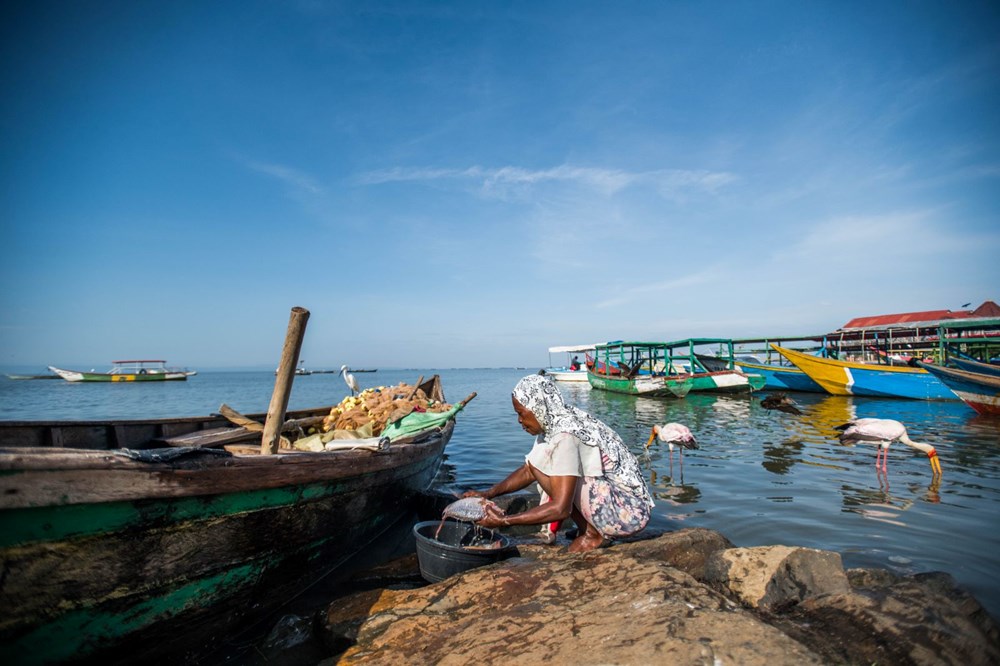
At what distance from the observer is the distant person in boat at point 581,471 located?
347 cm

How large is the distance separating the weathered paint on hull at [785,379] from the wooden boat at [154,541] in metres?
23.9

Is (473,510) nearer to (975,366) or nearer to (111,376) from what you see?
(975,366)

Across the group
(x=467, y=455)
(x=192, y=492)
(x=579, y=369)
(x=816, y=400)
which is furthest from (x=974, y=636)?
(x=579, y=369)

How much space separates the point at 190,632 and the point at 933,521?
743 cm

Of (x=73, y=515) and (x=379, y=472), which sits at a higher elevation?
(x=73, y=515)

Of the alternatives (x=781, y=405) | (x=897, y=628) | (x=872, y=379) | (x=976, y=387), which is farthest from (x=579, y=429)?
(x=872, y=379)

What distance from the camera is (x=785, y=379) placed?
2530 cm

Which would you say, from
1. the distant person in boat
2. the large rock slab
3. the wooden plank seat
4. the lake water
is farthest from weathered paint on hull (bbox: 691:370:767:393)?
A: the large rock slab

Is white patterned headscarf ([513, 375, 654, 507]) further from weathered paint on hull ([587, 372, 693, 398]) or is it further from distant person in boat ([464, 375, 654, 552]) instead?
weathered paint on hull ([587, 372, 693, 398])

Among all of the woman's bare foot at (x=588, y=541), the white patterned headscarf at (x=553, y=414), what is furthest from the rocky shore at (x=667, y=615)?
the white patterned headscarf at (x=553, y=414)

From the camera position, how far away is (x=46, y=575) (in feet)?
7.68

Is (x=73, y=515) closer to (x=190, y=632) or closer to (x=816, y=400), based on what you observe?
(x=190, y=632)

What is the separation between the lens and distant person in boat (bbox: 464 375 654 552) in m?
3.47

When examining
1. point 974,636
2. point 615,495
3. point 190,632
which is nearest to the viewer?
point 974,636
